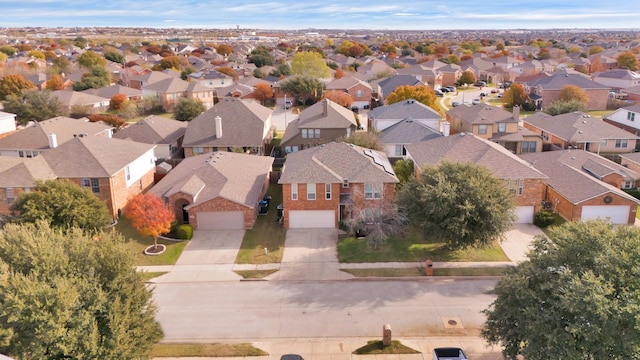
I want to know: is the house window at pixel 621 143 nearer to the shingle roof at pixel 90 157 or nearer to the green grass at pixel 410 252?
the green grass at pixel 410 252

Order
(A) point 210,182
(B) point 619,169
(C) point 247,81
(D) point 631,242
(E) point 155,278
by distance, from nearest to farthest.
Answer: (D) point 631,242
(E) point 155,278
(A) point 210,182
(B) point 619,169
(C) point 247,81

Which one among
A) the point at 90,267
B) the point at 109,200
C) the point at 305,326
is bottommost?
the point at 305,326

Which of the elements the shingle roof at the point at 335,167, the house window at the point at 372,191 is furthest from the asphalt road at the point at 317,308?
the shingle roof at the point at 335,167

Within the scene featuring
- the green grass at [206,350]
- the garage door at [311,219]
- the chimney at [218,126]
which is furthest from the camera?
the chimney at [218,126]

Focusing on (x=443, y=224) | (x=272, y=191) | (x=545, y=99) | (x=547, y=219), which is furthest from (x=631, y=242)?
(x=545, y=99)

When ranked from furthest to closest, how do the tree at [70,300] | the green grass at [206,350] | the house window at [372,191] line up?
1. the house window at [372,191]
2. the green grass at [206,350]
3. the tree at [70,300]

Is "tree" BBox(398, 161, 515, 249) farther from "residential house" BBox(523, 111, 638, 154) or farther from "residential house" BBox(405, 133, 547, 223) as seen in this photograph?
"residential house" BBox(523, 111, 638, 154)

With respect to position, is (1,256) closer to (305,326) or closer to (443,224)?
(305,326)
